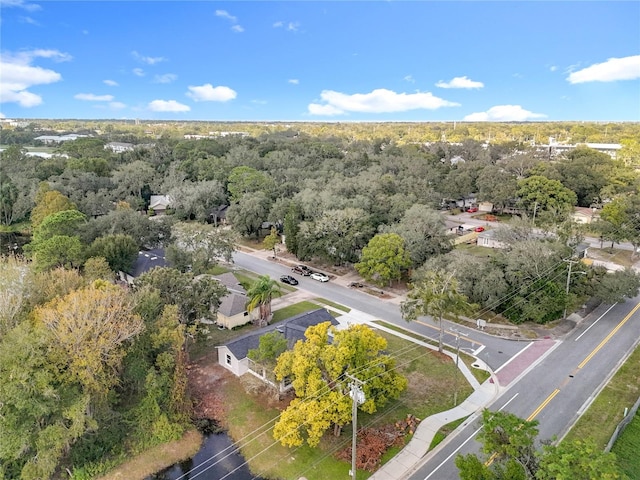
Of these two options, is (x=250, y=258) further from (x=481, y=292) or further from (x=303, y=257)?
(x=481, y=292)

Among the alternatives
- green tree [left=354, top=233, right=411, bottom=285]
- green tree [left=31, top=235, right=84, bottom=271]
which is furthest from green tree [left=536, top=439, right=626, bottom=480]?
green tree [left=31, top=235, right=84, bottom=271]

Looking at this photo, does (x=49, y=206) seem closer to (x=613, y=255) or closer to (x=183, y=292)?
(x=183, y=292)

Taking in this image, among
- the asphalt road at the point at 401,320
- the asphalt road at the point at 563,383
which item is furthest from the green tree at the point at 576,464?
the asphalt road at the point at 401,320

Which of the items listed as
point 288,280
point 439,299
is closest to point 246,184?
point 288,280

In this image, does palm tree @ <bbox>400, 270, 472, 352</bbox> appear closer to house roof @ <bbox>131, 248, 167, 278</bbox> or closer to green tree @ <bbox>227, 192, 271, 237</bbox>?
house roof @ <bbox>131, 248, 167, 278</bbox>

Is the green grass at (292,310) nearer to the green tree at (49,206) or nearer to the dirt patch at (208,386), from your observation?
the dirt patch at (208,386)
